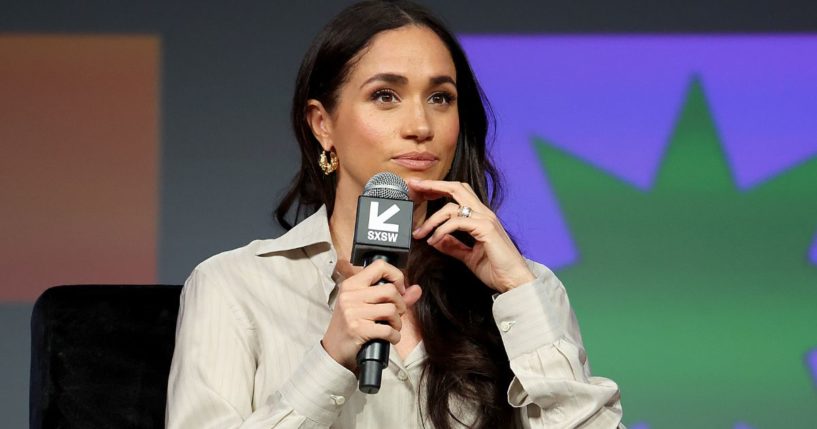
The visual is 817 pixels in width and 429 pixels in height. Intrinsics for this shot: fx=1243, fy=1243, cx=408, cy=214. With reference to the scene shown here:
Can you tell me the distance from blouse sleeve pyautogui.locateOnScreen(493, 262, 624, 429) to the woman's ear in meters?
0.46

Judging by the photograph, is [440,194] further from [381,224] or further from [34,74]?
[34,74]

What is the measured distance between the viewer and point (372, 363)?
63.4 inches

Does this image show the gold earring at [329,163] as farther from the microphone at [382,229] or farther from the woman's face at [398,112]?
the microphone at [382,229]

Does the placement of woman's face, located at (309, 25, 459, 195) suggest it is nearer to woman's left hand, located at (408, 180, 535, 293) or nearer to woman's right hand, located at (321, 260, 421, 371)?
woman's left hand, located at (408, 180, 535, 293)

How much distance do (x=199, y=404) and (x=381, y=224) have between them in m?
0.49

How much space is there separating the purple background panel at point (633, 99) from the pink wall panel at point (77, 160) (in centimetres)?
96

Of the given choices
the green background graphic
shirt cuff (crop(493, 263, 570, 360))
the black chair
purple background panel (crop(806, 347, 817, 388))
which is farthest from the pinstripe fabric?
purple background panel (crop(806, 347, 817, 388))

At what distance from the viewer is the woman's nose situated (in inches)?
82.1

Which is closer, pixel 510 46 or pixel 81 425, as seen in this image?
pixel 81 425

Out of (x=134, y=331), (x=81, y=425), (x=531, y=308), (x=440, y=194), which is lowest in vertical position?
(x=81, y=425)

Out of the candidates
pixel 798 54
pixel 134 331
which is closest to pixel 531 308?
pixel 134 331

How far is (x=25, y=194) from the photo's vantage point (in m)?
3.47

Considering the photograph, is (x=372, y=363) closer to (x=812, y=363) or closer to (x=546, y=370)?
(x=546, y=370)

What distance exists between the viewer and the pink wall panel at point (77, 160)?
343cm
